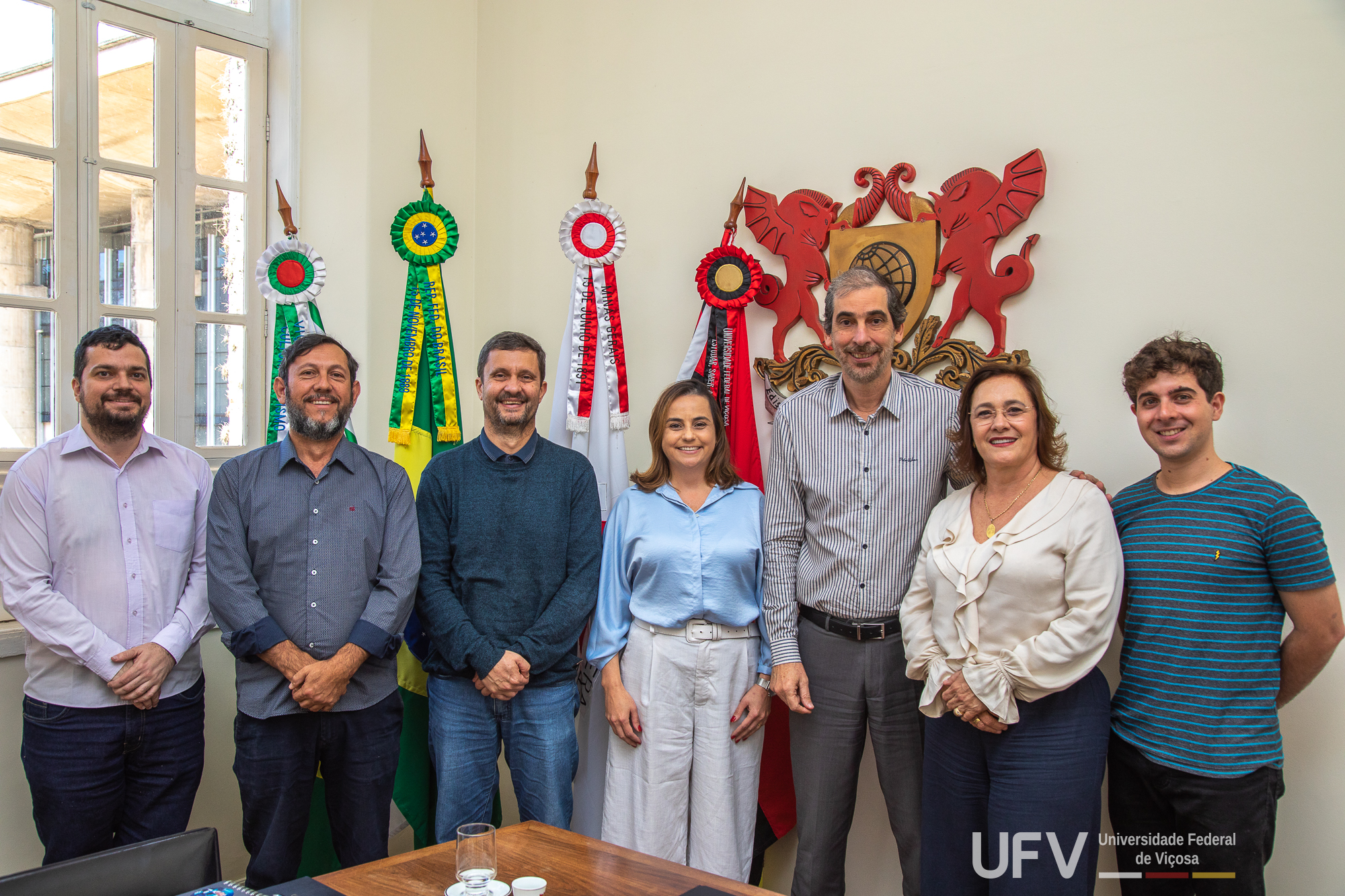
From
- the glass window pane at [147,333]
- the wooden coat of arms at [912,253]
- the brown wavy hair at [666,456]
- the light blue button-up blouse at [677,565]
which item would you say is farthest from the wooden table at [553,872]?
the glass window pane at [147,333]

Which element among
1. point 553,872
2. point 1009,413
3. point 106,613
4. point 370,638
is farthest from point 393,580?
point 1009,413

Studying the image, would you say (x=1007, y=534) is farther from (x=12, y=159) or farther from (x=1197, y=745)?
(x=12, y=159)

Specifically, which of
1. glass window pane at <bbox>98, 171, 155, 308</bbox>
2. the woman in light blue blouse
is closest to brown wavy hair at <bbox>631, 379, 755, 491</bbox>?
the woman in light blue blouse

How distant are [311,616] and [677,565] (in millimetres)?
926

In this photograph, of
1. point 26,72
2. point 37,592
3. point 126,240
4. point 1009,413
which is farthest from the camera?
point 126,240

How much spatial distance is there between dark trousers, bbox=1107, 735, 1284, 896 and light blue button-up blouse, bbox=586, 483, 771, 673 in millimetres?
886

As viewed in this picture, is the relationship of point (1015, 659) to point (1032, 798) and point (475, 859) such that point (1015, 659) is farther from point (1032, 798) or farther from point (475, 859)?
point (475, 859)

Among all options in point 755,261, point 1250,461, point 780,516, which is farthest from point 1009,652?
point 755,261

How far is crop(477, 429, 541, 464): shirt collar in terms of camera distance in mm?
2449

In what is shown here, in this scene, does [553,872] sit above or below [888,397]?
below

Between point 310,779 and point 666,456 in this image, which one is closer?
point 310,779

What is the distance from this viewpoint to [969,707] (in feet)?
6.16

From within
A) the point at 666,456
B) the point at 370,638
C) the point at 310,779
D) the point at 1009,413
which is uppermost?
the point at 1009,413

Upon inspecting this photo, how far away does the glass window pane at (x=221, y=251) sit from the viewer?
3.29 metres
